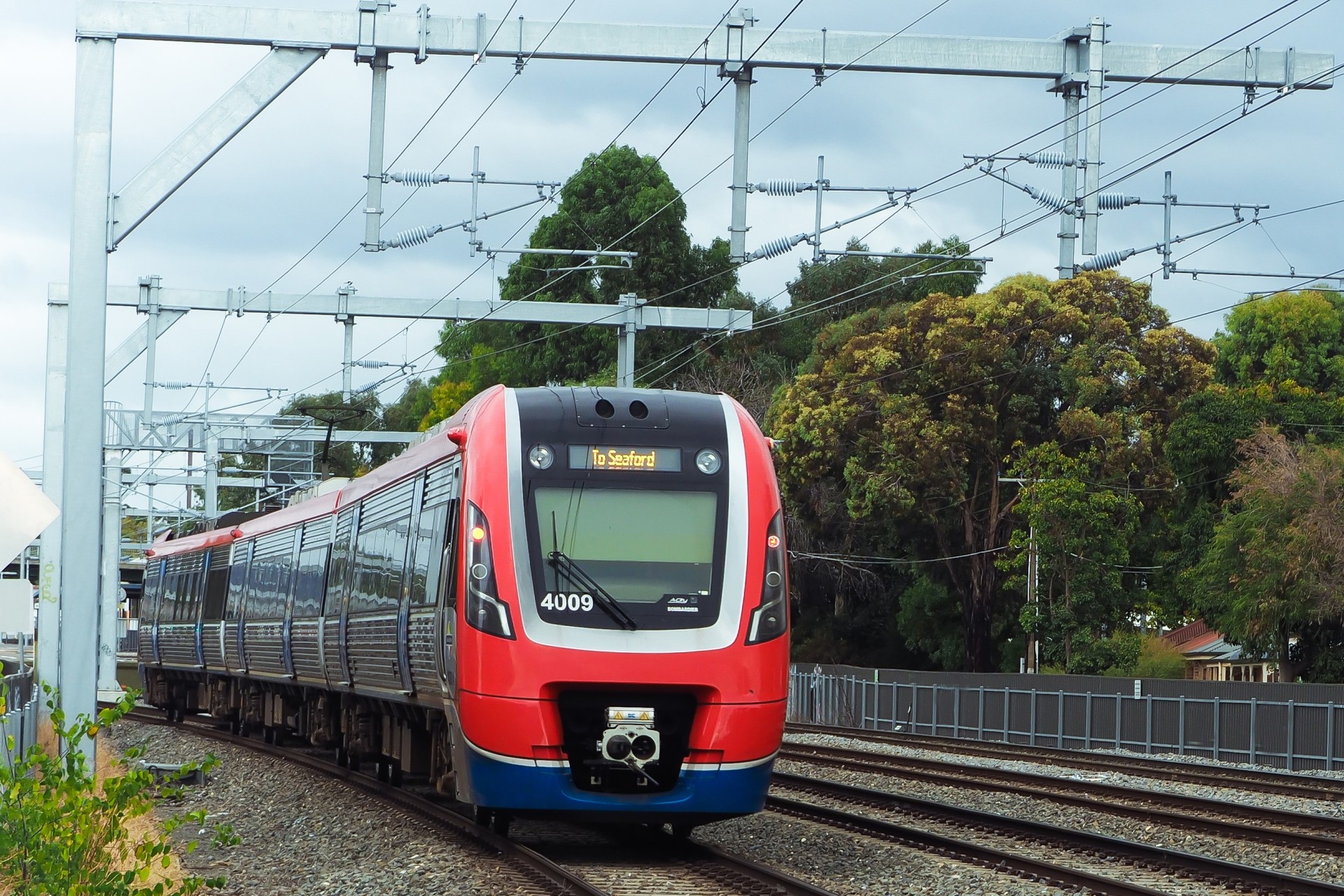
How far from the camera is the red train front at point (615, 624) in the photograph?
11758 mm

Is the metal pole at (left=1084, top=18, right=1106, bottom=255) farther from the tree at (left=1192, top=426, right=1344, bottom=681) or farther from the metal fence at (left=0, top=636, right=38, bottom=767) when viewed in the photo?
the tree at (left=1192, top=426, right=1344, bottom=681)

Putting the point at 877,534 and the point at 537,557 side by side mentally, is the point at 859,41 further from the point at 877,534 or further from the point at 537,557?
the point at 877,534

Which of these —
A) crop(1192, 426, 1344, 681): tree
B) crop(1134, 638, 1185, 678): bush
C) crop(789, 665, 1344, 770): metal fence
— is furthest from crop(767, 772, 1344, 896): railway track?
crop(1134, 638, 1185, 678): bush

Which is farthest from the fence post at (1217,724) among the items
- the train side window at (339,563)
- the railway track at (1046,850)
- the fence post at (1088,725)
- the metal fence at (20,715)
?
the metal fence at (20,715)

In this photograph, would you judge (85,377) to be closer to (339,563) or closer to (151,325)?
(339,563)

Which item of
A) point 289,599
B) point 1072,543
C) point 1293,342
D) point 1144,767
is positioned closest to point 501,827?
point 289,599

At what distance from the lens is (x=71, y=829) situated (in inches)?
356

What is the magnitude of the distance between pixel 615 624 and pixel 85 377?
5.15m

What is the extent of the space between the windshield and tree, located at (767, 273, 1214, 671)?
113 ft

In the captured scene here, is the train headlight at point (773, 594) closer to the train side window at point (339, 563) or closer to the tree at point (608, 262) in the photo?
the train side window at point (339, 563)

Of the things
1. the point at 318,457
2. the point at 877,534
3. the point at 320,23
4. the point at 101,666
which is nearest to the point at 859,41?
the point at 320,23

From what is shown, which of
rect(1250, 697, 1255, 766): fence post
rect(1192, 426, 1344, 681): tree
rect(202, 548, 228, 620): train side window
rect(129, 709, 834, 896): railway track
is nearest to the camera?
rect(129, 709, 834, 896): railway track

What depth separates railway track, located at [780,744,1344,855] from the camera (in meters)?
15.1

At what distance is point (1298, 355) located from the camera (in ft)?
191
